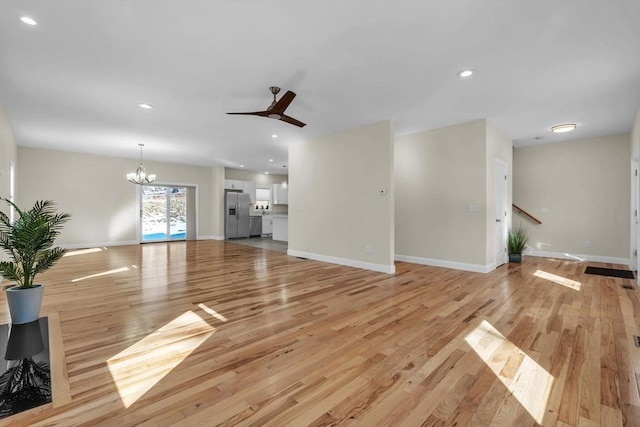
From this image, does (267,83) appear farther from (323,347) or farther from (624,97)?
(624,97)

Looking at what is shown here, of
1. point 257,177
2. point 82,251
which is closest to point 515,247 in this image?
point 257,177

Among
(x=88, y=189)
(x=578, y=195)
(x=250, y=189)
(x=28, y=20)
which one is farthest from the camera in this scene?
(x=250, y=189)

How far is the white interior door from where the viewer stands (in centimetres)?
536

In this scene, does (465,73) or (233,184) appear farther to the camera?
(233,184)

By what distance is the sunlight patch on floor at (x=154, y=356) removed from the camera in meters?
1.78

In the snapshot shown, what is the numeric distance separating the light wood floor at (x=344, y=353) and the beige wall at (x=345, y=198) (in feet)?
3.71

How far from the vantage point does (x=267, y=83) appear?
353 centimetres

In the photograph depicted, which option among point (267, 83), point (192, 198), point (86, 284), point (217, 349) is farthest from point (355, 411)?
point (192, 198)

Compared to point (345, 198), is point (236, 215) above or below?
below

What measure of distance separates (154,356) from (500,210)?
5.89 m

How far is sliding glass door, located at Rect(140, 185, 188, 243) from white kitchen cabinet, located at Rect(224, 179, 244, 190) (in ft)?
4.58

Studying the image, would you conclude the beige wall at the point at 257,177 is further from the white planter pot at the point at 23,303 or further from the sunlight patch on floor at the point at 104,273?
the white planter pot at the point at 23,303

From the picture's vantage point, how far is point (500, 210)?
5570 millimetres

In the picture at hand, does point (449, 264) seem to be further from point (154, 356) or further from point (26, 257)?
point (26, 257)
